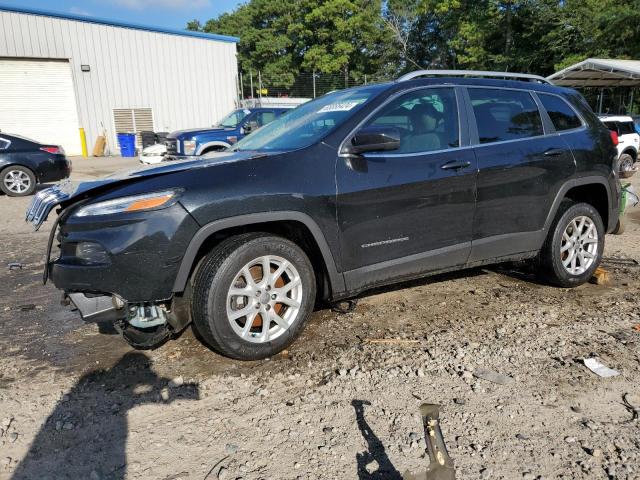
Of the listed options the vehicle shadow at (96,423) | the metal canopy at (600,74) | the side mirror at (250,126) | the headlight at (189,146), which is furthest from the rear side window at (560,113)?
the metal canopy at (600,74)

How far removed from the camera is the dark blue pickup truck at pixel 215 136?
40.2 feet

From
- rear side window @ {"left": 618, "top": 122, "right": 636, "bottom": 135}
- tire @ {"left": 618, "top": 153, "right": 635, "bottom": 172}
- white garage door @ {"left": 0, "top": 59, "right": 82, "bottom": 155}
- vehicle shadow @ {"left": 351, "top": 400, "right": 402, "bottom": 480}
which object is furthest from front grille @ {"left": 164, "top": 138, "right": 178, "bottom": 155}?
rear side window @ {"left": 618, "top": 122, "right": 636, "bottom": 135}

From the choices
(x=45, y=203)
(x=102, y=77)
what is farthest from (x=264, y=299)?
(x=102, y=77)

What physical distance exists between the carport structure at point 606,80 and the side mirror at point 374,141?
19530 millimetres

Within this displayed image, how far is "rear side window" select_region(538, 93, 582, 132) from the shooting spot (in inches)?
177

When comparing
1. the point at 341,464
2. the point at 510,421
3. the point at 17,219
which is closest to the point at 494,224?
the point at 510,421

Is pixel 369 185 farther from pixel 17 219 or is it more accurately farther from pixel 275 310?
pixel 17 219

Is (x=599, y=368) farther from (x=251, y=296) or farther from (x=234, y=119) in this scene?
(x=234, y=119)

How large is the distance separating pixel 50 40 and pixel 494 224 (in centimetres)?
2238

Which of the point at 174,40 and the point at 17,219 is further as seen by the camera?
the point at 174,40

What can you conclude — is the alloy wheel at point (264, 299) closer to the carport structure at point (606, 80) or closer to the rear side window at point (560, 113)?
the rear side window at point (560, 113)

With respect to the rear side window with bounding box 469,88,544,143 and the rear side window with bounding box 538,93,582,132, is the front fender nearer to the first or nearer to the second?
the rear side window with bounding box 469,88,544,143

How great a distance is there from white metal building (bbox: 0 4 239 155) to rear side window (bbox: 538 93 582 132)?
21.8 m

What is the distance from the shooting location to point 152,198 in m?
2.94
